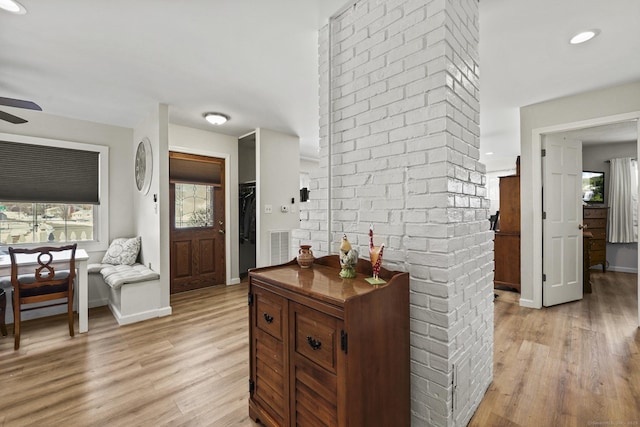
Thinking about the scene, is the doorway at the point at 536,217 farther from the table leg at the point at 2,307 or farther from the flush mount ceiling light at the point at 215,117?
the table leg at the point at 2,307

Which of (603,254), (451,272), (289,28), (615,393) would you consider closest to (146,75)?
(289,28)

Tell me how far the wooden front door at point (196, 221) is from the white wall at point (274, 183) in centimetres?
73

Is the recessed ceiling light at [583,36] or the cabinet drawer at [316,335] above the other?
the recessed ceiling light at [583,36]

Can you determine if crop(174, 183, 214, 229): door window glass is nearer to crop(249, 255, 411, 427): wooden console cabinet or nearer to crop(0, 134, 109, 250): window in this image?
crop(0, 134, 109, 250): window

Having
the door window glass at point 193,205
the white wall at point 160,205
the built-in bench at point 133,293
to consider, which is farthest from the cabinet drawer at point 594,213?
the built-in bench at point 133,293

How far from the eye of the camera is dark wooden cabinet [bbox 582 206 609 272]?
5.26 m

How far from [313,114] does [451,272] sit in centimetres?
306

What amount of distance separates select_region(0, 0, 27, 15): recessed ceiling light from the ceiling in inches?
1.8

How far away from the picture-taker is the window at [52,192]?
345 centimetres

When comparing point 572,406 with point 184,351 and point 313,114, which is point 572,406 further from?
point 313,114

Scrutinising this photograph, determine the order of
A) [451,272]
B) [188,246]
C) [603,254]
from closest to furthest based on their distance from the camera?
[451,272], [188,246], [603,254]

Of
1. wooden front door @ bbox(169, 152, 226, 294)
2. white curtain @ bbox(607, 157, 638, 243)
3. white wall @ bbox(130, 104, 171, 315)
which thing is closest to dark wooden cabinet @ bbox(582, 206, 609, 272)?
white curtain @ bbox(607, 157, 638, 243)

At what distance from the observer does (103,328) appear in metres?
3.08

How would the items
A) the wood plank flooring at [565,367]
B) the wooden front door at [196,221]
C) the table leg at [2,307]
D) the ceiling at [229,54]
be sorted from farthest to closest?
the wooden front door at [196,221] < the table leg at [2,307] < the ceiling at [229,54] < the wood plank flooring at [565,367]
